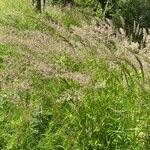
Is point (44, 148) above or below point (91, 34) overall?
below

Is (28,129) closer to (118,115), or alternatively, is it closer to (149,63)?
(118,115)

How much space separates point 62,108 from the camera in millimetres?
5059

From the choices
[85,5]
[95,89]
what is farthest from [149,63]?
[85,5]

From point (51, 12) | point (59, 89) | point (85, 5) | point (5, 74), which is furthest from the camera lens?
point (85, 5)

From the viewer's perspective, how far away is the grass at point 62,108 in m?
4.55

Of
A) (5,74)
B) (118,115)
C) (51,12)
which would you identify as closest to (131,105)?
(118,115)

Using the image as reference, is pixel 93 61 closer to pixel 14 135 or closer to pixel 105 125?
pixel 105 125

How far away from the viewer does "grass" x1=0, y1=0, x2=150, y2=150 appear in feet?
Answer: 14.9

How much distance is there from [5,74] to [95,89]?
814mm

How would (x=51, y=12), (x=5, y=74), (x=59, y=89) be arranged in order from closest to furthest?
1. (x=5, y=74)
2. (x=59, y=89)
3. (x=51, y=12)

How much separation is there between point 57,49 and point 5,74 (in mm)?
680

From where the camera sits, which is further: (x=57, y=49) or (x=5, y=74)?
(x=57, y=49)

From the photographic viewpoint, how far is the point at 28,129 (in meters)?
4.68

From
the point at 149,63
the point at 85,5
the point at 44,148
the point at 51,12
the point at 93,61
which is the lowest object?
the point at 85,5
